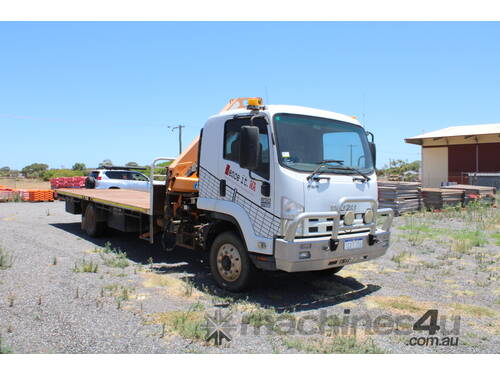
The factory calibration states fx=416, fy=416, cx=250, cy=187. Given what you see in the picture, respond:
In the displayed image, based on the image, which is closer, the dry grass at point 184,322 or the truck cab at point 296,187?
the dry grass at point 184,322

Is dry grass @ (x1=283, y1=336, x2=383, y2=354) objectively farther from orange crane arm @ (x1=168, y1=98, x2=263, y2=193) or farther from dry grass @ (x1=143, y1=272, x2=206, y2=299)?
orange crane arm @ (x1=168, y1=98, x2=263, y2=193)

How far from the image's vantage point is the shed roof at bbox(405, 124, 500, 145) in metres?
30.5

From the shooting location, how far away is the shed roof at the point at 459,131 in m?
30.5

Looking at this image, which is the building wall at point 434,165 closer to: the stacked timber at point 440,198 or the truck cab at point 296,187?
the stacked timber at point 440,198

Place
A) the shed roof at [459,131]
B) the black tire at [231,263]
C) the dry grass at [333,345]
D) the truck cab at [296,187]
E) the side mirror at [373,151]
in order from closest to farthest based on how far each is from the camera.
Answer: the dry grass at [333,345] < the truck cab at [296,187] < the black tire at [231,263] < the side mirror at [373,151] < the shed roof at [459,131]

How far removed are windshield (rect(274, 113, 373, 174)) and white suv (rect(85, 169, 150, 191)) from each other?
12.8 m

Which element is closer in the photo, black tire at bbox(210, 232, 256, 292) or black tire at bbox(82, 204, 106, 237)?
black tire at bbox(210, 232, 256, 292)

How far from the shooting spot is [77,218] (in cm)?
1430

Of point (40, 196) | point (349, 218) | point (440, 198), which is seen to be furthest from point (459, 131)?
point (349, 218)

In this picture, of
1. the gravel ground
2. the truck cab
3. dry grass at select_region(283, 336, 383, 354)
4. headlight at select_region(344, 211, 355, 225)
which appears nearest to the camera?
dry grass at select_region(283, 336, 383, 354)

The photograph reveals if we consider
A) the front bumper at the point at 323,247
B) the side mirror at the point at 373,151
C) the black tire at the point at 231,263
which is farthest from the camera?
the side mirror at the point at 373,151

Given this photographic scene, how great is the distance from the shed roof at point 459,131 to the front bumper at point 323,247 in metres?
28.0

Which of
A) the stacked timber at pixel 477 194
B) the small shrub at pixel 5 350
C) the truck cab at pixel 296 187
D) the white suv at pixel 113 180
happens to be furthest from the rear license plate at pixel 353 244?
the stacked timber at pixel 477 194

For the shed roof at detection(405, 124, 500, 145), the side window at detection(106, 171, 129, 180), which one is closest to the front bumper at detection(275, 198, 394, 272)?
the side window at detection(106, 171, 129, 180)
